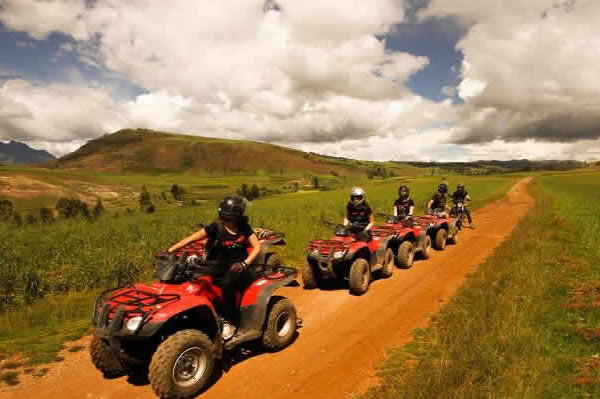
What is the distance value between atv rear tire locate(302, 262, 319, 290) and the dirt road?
205mm

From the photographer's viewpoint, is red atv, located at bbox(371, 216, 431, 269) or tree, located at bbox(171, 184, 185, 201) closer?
red atv, located at bbox(371, 216, 431, 269)

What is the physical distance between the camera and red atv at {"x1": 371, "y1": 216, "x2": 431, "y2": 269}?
35.4 feet

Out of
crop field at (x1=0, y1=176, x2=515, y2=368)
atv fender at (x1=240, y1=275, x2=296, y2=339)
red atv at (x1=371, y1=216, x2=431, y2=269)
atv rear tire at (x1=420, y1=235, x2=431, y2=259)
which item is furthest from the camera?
atv rear tire at (x1=420, y1=235, x2=431, y2=259)

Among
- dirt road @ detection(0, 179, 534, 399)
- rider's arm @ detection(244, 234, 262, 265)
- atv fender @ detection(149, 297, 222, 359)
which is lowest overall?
dirt road @ detection(0, 179, 534, 399)

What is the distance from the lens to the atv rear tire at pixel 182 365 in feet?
14.0

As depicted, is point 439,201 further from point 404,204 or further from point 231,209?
point 231,209

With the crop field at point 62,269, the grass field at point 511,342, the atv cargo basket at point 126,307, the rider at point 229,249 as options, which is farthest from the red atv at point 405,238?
the atv cargo basket at point 126,307

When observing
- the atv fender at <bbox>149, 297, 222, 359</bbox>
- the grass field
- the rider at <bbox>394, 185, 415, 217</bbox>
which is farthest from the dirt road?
the rider at <bbox>394, 185, 415, 217</bbox>

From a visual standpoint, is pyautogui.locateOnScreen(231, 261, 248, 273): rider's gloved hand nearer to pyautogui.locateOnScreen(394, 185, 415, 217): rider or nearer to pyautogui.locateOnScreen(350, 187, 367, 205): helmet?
pyautogui.locateOnScreen(350, 187, 367, 205): helmet

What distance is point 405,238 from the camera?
11406 mm

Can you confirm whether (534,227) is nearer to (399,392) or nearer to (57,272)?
(399,392)

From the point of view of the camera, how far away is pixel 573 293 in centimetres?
704

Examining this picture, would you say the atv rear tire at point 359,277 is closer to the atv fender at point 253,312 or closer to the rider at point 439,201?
the atv fender at point 253,312

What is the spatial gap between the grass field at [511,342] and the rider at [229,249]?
238 centimetres
